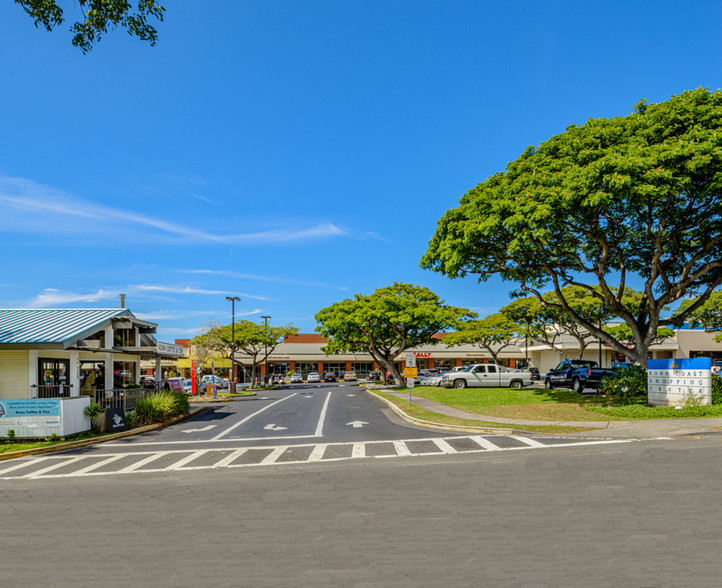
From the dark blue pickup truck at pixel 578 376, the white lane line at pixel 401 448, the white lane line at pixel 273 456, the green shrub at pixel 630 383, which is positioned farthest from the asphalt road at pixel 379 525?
the dark blue pickup truck at pixel 578 376

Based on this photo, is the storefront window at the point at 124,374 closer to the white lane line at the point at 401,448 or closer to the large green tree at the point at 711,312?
the white lane line at the point at 401,448

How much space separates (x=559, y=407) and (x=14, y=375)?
67.7ft

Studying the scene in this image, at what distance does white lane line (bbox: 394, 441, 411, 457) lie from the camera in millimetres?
13386

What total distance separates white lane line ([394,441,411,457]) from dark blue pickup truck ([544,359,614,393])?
63.3 ft

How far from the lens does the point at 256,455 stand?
13914 millimetres

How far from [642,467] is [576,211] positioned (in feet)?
37.5

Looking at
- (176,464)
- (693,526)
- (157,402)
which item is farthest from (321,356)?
(693,526)

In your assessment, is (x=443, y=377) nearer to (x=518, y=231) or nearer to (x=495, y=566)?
(x=518, y=231)

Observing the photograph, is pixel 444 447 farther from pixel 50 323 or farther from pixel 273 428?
pixel 50 323

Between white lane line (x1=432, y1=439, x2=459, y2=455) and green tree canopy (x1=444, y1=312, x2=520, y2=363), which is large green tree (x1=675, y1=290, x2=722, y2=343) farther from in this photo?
white lane line (x1=432, y1=439, x2=459, y2=455)

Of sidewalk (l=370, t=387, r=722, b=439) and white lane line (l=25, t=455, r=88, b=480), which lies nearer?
white lane line (l=25, t=455, r=88, b=480)

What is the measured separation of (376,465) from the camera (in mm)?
11758

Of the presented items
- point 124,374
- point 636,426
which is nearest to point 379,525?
point 636,426

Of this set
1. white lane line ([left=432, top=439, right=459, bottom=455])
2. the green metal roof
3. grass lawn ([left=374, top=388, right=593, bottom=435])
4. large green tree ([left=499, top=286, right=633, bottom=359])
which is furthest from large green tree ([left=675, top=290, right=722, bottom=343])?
the green metal roof
